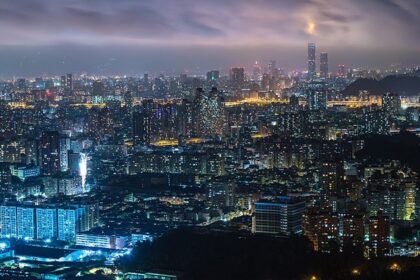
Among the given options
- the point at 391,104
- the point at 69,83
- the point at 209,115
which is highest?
the point at 69,83

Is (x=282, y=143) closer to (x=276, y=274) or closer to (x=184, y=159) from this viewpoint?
(x=184, y=159)

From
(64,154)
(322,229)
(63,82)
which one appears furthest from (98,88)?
(322,229)

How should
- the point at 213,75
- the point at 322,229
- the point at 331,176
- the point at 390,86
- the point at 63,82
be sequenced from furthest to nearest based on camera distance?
the point at 213,75
the point at 63,82
the point at 390,86
the point at 331,176
the point at 322,229

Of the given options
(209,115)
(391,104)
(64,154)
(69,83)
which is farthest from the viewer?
(69,83)

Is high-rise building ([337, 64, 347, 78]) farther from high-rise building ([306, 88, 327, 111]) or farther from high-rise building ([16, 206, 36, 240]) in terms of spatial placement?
high-rise building ([16, 206, 36, 240])

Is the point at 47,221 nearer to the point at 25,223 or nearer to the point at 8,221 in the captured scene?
the point at 25,223

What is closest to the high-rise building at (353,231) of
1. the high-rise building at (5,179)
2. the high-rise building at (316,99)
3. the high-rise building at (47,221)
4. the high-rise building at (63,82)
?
the high-rise building at (47,221)
